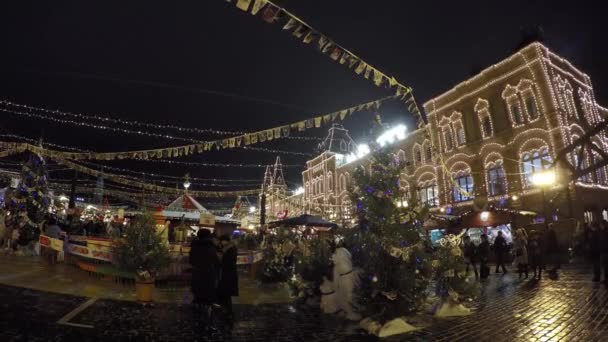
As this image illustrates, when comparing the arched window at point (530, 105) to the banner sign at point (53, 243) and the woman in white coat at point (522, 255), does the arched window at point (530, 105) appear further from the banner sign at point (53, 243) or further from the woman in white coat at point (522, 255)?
the banner sign at point (53, 243)

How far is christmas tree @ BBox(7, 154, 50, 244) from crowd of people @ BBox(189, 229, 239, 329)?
15414mm

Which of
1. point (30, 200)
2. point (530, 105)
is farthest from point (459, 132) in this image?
point (30, 200)

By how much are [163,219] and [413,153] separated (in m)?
23.1

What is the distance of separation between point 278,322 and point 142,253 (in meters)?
3.71

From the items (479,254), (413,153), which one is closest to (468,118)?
(413,153)

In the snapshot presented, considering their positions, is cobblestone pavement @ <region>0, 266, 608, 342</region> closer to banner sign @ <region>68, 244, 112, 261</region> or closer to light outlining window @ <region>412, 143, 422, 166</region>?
banner sign @ <region>68, 244, 112, 261</region>

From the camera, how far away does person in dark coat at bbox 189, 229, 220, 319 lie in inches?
273

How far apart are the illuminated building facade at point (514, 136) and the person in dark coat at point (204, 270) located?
1558 centimetres

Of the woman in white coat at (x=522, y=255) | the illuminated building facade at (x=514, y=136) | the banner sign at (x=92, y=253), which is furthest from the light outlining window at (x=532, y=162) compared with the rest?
the banner sign at (x=92, y=253)

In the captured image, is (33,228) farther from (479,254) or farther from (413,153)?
(413,153)

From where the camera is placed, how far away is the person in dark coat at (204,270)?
273 inches

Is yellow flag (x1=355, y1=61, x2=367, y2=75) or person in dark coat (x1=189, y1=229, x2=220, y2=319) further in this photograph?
yellow flag (x1=355, y1=61, x2=367, y2=75)

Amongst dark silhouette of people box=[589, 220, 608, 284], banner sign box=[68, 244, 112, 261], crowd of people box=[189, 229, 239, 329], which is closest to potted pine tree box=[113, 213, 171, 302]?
crowd of people box=[189, 229, 239, 329]

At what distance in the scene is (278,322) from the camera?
702 centimetres
